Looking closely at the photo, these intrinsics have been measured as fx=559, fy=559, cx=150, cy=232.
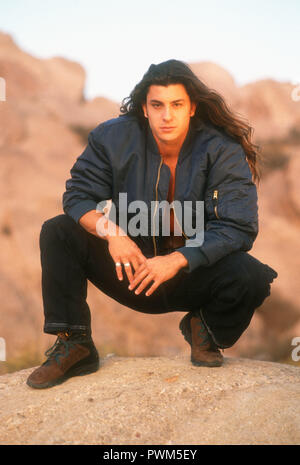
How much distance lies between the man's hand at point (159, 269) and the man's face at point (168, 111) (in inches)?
25.2

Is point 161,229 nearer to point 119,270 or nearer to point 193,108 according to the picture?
point 119,270

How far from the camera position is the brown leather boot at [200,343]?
2.71 metres

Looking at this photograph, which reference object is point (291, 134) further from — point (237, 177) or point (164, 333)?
point (237, 177)

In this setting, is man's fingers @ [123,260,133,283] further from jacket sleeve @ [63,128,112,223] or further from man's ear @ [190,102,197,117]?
man's ear @ [190,102,197,117]

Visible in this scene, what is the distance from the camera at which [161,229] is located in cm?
276

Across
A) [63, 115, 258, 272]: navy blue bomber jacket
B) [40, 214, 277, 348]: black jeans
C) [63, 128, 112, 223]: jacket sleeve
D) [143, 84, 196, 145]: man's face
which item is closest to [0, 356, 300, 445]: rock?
[40, 214, 277, 348]: black jeans

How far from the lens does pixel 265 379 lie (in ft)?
8.89

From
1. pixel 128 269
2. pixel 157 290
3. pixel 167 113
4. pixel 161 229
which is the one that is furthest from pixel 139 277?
pixel 167 113

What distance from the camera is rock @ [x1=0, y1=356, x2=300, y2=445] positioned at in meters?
2.15

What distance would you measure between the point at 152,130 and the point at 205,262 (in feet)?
2.46

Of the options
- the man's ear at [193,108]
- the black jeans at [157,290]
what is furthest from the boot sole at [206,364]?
the man's ear at [193,108]

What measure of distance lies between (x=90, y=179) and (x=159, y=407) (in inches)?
44.5

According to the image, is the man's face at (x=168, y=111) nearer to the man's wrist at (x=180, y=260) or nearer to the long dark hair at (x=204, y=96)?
the long dark hair at (x=204, y=96)
